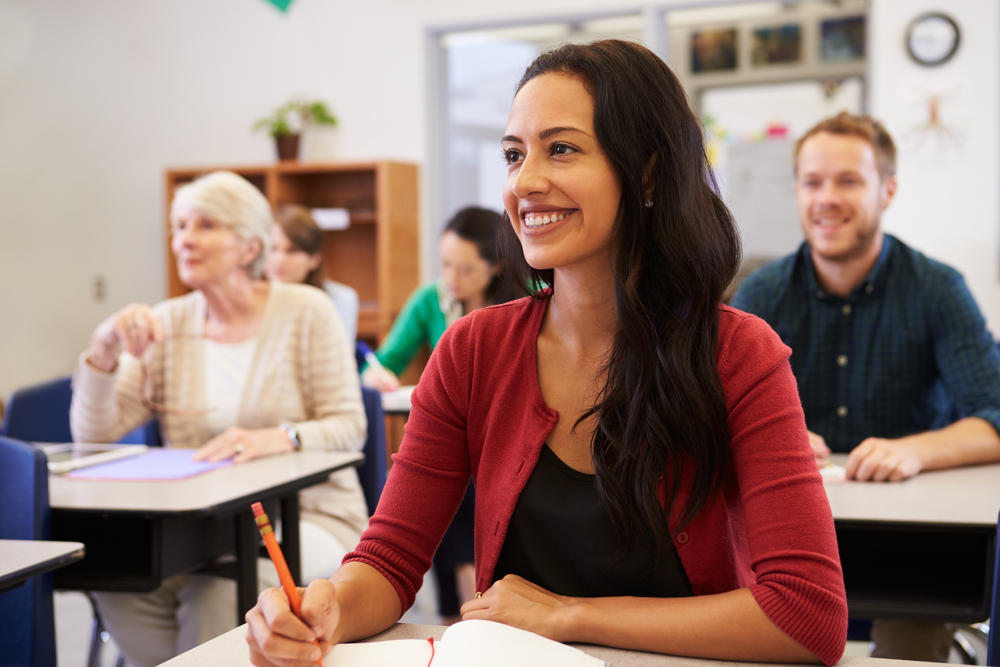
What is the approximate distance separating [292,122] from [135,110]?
129 centimetres

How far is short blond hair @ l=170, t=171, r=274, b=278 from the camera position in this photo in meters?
2.38

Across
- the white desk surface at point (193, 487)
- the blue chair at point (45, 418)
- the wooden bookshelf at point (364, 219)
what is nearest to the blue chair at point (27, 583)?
the white desk surface at point (193, 487)

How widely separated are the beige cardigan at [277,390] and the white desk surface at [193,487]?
0.18 m

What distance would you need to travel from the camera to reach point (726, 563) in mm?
1111

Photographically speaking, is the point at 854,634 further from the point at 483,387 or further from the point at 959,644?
the point at 483,387

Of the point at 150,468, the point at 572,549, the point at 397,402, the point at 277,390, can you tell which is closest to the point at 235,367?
the point at 277,390

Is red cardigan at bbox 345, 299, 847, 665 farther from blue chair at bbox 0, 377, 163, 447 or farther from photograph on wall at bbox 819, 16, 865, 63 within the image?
photograph on wall at bbox 819, 16, 865, 63

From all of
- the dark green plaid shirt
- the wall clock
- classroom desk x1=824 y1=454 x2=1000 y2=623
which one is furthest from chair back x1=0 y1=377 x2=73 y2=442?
the wall clock

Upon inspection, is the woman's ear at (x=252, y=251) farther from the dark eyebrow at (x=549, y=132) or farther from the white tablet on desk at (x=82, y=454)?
the dark eyebrow at (x=549, y=132)

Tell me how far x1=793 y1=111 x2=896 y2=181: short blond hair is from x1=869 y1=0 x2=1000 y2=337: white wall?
261 cm

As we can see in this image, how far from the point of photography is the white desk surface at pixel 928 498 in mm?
1475

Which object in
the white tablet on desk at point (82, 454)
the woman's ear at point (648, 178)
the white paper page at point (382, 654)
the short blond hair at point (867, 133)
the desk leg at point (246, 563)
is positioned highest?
the short blond hair at point (867, 133)

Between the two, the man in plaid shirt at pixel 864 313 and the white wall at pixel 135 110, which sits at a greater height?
the white wall at pixel 135 110

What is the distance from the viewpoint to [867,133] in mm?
2139
